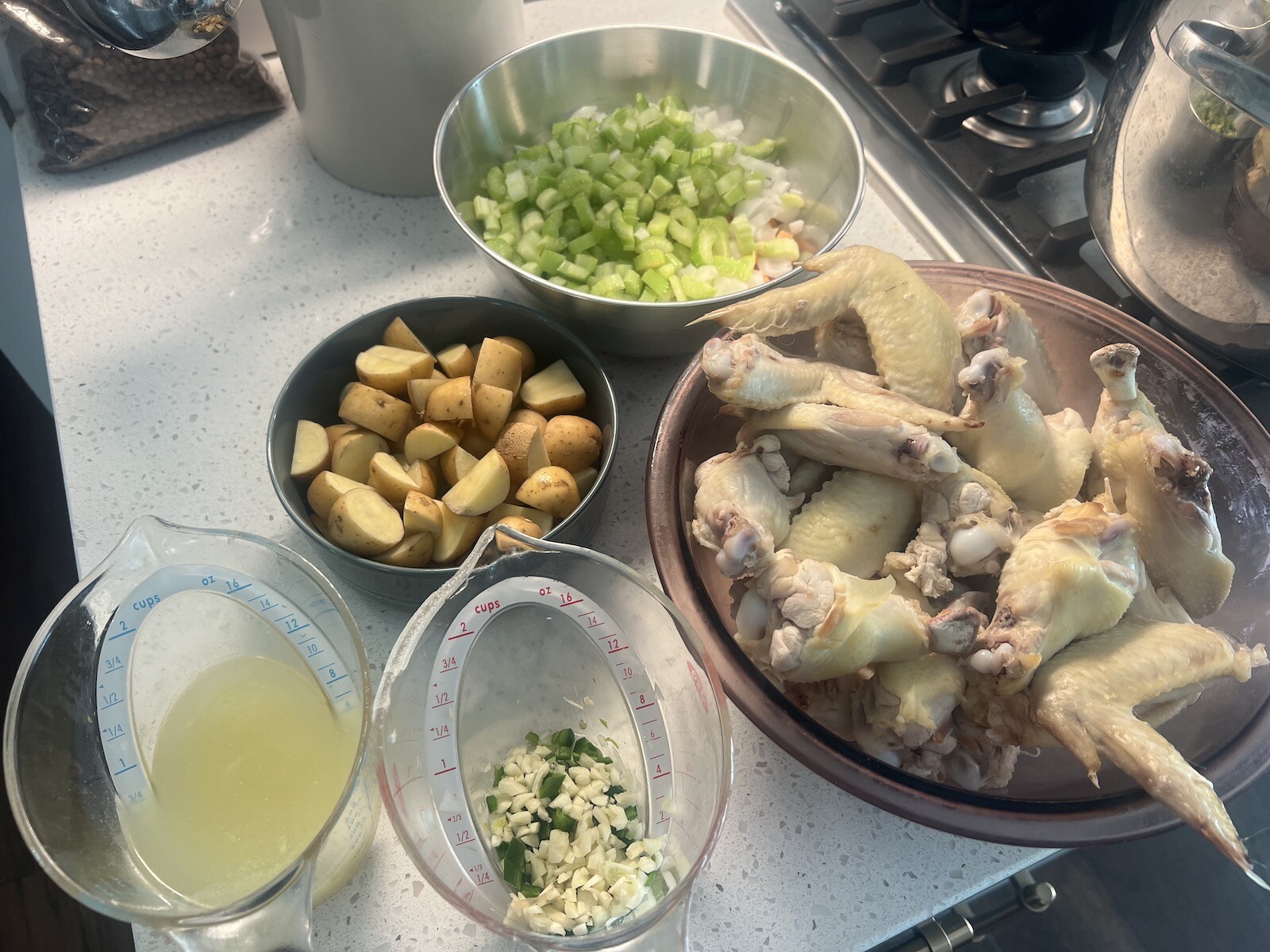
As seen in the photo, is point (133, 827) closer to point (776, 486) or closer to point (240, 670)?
point (240, 670)

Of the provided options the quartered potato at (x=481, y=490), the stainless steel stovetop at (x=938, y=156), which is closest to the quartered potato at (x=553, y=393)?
the quartered potato at (x=481, y=490)

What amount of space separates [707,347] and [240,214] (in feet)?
2.66

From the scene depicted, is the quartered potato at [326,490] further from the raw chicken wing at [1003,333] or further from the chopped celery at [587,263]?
the raw chicken wing at [1003,333]

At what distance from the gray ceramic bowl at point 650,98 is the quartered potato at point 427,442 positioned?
199 mm

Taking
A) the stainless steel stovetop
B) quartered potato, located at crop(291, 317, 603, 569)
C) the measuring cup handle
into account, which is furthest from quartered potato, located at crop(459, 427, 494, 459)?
the stainless steel stovetop

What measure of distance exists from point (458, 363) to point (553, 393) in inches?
4.3

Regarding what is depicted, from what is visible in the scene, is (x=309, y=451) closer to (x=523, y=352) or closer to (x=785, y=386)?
(x=523, y=352)

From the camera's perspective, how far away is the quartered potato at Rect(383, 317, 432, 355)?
0.91 m

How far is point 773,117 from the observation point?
1132mm

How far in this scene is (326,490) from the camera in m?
0.81

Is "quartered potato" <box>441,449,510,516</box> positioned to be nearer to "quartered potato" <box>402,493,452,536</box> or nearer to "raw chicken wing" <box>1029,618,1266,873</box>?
"quartered potato" <box>402,493,452,536</box>

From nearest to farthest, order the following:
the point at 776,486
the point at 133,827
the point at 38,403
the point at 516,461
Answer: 1. the point at 133,827
2. the point at 776,486
3. the point at 516,461
4. the point at 38,403

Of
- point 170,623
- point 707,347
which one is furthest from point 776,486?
point 170,623

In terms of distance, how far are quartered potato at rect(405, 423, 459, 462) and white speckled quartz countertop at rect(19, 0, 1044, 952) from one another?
0.15 metres
